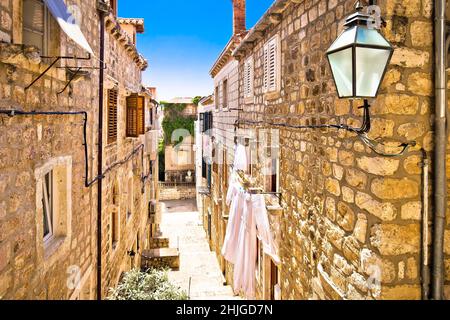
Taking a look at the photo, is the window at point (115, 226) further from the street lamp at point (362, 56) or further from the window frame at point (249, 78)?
the street lamp at point (362, 56)

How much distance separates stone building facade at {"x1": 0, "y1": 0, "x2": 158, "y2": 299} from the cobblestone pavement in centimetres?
405

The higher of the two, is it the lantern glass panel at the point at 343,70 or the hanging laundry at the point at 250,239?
the lantern glass panel at the point at 343,70

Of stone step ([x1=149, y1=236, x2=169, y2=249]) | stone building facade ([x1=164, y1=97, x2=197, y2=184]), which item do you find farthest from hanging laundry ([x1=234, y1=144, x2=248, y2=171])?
stone building facade ([x1=164, y1=97, x2=197, y2=184])

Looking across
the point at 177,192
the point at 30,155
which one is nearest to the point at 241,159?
the point at 30,155

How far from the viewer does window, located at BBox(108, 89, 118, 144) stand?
8370mm

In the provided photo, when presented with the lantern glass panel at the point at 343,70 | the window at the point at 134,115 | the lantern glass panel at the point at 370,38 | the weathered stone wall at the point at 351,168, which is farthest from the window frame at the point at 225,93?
the lantern glass panel at the point at 370,38

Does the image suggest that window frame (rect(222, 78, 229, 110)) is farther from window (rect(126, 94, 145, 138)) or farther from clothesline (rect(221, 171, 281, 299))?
clothesline (rect(221, 171, 281, 299))

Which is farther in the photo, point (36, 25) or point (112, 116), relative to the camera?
point (112, 116)

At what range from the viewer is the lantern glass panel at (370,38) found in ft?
8.55

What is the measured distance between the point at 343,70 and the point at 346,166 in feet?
3.71

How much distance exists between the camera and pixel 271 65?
20.8ft

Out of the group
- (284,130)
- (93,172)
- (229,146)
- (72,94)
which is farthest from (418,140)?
(229,146)

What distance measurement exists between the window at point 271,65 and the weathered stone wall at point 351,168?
0.43 meters

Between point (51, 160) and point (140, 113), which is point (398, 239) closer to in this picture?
point (51, 160)
